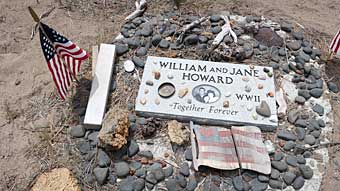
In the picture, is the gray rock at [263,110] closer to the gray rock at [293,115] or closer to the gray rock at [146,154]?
the gray rock at [293,115]

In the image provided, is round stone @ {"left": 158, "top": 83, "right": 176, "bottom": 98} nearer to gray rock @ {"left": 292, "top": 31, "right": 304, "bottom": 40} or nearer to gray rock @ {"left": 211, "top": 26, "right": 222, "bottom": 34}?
gray rock @ {"left": 211, "top": 26, "right": 222, "bottom": 34}

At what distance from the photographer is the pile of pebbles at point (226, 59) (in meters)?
3.42

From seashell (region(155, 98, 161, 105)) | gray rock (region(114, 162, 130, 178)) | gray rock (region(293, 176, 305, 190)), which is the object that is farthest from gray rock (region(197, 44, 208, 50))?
gray rock (region(293, 176, 305, 190))

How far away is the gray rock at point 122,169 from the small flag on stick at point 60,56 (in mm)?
841

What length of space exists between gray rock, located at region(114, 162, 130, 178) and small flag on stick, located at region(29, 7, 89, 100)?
841 mm

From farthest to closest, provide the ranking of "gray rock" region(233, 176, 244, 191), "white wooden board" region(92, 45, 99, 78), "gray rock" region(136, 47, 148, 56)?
"gray rock" region(136, 47, 148, 56) → "white wooden board" region(92, 45, 99, 78) → "gray rock" region(233, 176, 244, 191)

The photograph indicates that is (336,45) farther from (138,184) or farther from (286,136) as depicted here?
(138,184)

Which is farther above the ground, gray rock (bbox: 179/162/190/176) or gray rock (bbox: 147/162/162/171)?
gray rock (bbox: 179/162/190/176)

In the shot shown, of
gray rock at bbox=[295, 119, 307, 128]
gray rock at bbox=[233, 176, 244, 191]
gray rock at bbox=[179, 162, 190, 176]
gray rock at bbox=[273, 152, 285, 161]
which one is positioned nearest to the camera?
gray rock at bbox=[233, 176, 244, 191]

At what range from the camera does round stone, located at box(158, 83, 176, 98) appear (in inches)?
152

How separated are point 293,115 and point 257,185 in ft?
2.69

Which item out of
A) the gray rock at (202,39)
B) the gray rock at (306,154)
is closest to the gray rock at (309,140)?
the gray rock at (306,154)

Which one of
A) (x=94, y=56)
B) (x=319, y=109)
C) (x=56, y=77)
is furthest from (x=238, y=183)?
(x=94, y=56)

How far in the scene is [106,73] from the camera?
406 cm
